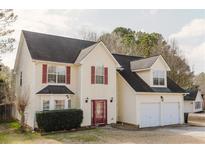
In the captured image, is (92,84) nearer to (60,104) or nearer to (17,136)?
(60,104)

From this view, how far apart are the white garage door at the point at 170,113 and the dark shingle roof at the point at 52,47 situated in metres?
8.81

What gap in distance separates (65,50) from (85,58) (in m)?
2.27

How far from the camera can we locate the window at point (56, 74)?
17.0 meters

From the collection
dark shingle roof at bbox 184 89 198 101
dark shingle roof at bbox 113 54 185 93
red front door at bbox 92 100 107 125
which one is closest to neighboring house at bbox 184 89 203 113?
dark shingle roof at bbox 184 89 198 101

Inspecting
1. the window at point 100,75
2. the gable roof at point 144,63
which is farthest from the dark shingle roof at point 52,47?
the gable roof at point 144,63

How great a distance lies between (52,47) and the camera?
61.0ft

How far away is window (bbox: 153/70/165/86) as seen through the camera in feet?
65.8

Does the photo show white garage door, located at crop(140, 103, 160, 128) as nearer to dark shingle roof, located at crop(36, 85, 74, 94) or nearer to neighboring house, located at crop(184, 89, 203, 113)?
dark shingle roof, located at crop(36, 85, 74, 94)

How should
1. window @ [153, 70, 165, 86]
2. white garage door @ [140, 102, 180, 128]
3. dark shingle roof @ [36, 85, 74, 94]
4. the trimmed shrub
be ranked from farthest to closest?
window @ [153, 70, 165, 86]
white garage door @ [140, 102, 180, 128]
dark shingle roof @ [36, 85, 74, 94]
the trimmed shrub

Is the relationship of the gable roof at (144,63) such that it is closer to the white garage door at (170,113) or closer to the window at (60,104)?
the white garage door at (170,113)

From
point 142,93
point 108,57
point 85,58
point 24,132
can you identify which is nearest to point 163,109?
point 142,93

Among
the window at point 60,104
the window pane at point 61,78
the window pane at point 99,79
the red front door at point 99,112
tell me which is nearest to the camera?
the window at point 60,104

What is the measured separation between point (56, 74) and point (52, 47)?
2626mm
